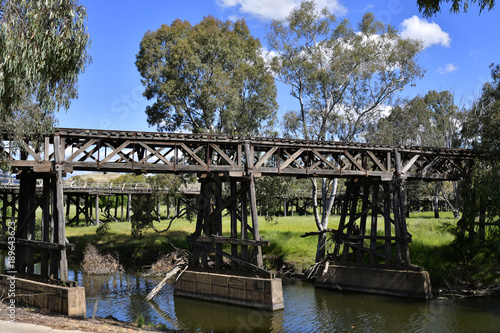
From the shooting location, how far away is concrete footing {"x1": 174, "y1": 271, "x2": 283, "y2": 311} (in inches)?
576

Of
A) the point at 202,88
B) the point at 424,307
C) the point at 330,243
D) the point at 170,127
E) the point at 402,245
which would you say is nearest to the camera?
the point at 424,307

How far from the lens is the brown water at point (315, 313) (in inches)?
520

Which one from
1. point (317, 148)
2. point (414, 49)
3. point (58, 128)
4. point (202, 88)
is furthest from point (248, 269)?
point (414, 49)

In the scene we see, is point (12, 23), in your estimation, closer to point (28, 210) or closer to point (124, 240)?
point (28, 210)

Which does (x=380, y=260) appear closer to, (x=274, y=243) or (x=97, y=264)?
(x=274, y=243)

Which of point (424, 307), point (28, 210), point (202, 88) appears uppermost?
point (202, 88)

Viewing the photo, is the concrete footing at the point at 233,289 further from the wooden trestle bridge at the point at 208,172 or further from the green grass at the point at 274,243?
the green grass at the point at 274,243

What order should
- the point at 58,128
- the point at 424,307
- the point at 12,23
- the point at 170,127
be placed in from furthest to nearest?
the point at 170,127, the point at 424,307, the point at 58,128, the point at 12,23

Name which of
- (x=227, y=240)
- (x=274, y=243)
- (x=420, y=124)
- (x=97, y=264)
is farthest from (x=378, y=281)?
(x=420, y=124)

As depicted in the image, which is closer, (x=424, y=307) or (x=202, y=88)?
(x=424, y=307)

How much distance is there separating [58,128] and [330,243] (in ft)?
45.5

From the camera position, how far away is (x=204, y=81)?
25234 millimetres

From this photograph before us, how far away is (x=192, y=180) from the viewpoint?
2562 centimetres

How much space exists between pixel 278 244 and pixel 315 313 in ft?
29.2
